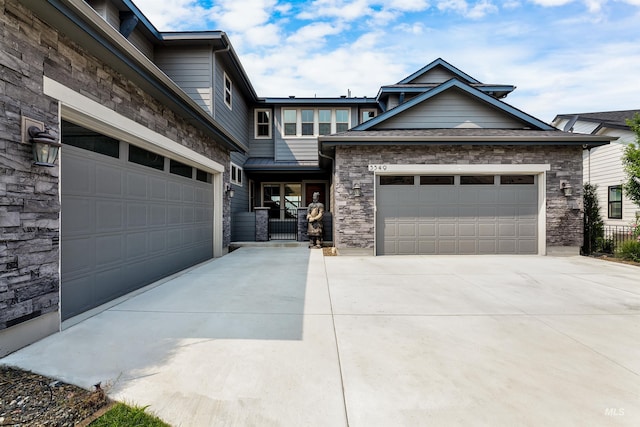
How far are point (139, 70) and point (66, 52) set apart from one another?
1.05 metres

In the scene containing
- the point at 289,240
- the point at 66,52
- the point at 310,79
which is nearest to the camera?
the point at 66,52

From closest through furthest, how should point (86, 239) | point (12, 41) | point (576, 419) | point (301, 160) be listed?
1. point (576, 419)
2. point (12, 41)
3. point (86, 239)
4. point (301, 160)

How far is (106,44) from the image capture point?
376 cm

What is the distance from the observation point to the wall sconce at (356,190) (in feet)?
28.3

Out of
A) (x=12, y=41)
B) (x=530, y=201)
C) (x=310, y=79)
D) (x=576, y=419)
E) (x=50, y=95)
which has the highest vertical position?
(x=310, y=79)

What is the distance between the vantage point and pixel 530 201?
28.8 feet

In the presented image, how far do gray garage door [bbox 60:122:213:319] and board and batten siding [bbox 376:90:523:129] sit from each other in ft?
23.4

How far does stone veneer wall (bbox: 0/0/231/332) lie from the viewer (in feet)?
9.22

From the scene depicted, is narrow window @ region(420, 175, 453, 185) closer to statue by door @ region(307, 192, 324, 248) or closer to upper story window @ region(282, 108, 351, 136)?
statue by door @ region(307, 192, 324, 248)

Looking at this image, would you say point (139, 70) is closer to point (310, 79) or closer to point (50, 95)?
point (50, 95)

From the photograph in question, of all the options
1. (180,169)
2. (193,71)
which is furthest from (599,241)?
(193,71)

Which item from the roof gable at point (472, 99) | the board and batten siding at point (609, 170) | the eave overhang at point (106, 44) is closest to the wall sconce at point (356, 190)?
the roof gable at point (472, 99)

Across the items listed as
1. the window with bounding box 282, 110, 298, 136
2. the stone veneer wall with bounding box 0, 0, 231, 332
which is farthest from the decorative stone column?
the stone veneer wall with bounding box 0, 0, 231, 332

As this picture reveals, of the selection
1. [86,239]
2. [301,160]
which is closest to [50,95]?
[86,239]
